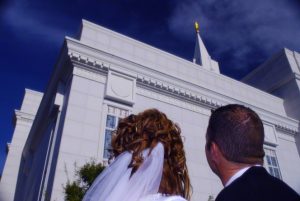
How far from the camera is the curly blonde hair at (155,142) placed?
81.0 inches

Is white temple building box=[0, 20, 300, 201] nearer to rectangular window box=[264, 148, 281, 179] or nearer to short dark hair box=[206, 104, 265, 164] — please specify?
rectangular window box=[264, 148, 281, 179]

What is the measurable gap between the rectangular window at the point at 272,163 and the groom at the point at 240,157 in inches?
429

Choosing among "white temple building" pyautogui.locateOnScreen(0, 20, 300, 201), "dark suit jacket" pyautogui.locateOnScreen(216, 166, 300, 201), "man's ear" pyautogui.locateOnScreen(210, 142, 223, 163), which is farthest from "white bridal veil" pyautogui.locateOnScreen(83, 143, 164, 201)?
"white temple building" pyautogui.locateOnScreen(0, 20, 300, 201)

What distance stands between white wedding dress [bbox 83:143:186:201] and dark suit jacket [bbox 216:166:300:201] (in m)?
0.38

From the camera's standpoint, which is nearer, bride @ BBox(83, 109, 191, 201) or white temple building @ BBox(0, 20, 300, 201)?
bride @ BBox(83, 109, 191, 201)

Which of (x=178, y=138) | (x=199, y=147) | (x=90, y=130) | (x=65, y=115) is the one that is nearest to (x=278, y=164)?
(x=199, y=147)

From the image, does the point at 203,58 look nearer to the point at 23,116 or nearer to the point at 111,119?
the point at 111,119

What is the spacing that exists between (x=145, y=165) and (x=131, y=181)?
0.52 feet

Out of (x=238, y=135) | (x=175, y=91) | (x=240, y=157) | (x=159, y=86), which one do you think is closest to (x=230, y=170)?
(x=240, y=157)

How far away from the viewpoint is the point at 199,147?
10.1 metres

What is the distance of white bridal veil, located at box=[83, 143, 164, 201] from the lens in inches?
75.2

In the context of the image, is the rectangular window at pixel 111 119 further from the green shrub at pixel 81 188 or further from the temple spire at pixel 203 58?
the temple spire at pixel 203 58

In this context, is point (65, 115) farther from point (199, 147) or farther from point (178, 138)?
point (178, 138)

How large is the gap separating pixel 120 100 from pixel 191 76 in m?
4.20
